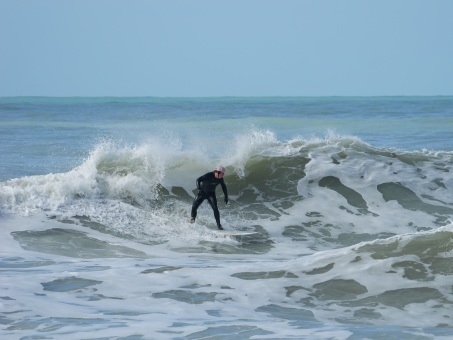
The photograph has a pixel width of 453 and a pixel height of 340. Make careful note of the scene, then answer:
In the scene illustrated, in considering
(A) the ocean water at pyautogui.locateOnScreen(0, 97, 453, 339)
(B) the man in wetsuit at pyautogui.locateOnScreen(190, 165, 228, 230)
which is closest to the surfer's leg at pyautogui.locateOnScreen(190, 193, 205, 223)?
(B) the man in wetsuit at pyautogui.locateOnScreen(190, 165, 228, 230)

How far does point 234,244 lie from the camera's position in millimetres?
16500

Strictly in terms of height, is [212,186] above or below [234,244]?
above

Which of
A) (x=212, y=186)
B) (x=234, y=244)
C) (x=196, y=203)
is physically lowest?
(x=234, y=244)

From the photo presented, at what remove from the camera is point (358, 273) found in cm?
1184

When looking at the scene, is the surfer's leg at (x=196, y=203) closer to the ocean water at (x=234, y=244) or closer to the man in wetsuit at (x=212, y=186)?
the man in wetsuit at (x=212, y=186)

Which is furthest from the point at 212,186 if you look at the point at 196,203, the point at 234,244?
the point at 234,244

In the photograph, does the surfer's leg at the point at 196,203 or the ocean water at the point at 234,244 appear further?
the surfer's leg at the point at 196,203

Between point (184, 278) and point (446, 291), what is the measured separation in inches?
144

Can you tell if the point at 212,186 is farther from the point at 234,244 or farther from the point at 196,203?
the point at 234,244

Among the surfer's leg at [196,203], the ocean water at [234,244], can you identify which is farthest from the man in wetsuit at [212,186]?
the ocean water at [234,244]

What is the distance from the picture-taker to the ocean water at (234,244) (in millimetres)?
9758

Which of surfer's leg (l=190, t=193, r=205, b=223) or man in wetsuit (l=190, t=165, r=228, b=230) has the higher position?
man in wetsuit (l=190, t=165, r=228, b=230)

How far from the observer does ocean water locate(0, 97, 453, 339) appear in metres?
9.76

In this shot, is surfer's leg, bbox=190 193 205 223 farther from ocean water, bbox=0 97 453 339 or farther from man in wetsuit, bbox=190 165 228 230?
ocean water, bbox=0 97 453 339
